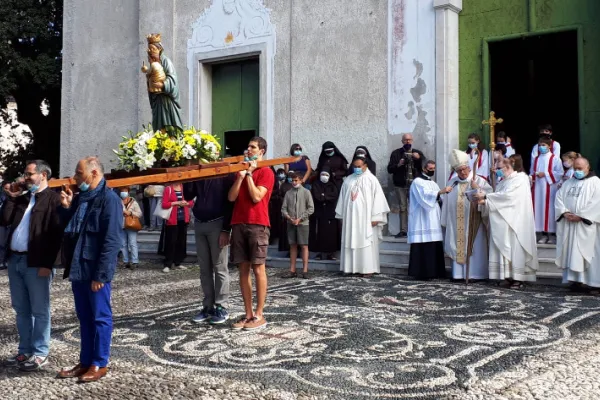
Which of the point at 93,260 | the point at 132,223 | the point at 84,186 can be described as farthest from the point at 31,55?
the point at 93,260

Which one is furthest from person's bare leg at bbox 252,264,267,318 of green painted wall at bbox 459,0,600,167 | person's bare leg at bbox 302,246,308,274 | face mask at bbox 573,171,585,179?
green painted wall at bbox 459,0,600,167

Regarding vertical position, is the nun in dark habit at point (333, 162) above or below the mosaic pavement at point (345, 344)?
above

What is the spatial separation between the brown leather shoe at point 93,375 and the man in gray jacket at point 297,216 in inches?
238

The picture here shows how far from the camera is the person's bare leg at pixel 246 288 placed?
21.0 feet

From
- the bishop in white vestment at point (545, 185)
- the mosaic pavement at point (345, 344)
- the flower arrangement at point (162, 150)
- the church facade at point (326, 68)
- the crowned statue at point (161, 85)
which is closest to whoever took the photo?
the mosaic pavement at point (345, 344)

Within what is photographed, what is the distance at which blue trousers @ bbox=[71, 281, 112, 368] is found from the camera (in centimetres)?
475

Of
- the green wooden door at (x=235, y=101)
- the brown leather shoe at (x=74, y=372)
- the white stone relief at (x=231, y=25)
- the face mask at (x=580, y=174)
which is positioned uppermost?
the white stone relief at (x=231, y=25)

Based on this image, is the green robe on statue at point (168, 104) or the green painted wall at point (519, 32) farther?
the green painted wall at point (519, 32)

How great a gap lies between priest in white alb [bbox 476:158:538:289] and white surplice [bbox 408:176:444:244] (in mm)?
908

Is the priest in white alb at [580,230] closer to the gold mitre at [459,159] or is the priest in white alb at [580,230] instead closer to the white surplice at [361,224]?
the gold mitre at [459,159]

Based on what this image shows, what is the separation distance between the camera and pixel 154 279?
10758 millimetres

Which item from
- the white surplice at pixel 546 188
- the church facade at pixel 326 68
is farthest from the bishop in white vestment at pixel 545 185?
the church facade at pixel 326 68

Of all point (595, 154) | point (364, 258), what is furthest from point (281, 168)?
point (595, 154)

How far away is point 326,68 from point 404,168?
3.07m
